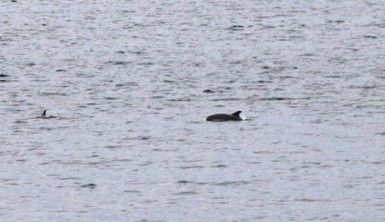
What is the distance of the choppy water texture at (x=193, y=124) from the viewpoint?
24.5m

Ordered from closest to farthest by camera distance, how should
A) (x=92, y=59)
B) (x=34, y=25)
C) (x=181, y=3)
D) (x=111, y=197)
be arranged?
(x=111, y=197), (x=92, y=59), (x=34, y=25), (x=181, y=3)

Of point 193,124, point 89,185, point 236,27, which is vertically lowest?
point 236,27

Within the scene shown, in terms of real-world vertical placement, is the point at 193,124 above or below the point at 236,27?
above

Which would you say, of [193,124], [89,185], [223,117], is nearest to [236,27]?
[223,117]

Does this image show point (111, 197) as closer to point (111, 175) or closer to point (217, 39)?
point (111, 175)

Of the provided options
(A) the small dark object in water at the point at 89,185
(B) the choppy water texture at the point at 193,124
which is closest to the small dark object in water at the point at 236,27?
(B) the choppy water texture at the point at 193,124

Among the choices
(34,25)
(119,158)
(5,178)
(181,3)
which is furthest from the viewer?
(181,3)

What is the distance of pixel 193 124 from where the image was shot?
32969 mm

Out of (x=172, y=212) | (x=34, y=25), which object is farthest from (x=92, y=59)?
(x=172, y=212)

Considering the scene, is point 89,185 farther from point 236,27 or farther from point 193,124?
point 236,27

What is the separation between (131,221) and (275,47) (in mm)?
28764

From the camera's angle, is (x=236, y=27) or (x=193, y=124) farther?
(x=236, y=27)

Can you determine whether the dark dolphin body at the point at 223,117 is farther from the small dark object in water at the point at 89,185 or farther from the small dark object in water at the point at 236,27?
the small dark object in water at the point at 236,27

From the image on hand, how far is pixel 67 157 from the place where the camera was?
28812 millimetres
